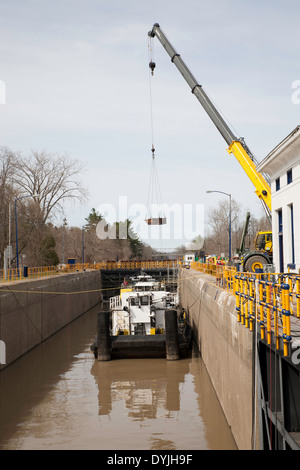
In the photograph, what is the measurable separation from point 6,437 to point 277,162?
48.6ft

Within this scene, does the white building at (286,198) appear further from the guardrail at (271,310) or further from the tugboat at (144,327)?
the tugboat at (144,327)

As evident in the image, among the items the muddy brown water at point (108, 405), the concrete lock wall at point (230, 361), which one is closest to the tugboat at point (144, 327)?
the muddy brown water at point (108, 405)

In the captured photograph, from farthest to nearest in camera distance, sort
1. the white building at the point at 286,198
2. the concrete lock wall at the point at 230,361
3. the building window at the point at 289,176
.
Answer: the building window at the point at 289,176 < the white building at the point at 286,198 < the concrete lock wall at the point at 230,361

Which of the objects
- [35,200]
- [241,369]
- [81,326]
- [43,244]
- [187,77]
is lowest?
[81,326]

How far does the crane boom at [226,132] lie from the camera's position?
28734mm

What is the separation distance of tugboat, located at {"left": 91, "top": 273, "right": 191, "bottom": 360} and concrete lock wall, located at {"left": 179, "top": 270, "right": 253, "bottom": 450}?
2.10m

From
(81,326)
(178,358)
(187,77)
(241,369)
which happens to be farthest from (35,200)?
(241,369)

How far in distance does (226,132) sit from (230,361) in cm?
2085

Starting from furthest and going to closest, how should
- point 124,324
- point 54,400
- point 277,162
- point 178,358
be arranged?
point 124,324 < point 178,358 < point 277,162 < point 54,400

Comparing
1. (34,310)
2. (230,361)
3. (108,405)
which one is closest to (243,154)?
(34,310)

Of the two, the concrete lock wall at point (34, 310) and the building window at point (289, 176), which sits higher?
the building window at point (289, 176)

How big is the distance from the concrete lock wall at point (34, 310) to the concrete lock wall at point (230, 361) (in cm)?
898

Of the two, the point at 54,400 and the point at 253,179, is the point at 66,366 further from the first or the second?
the point at 253,179

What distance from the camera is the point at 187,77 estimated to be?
34.2 metres
